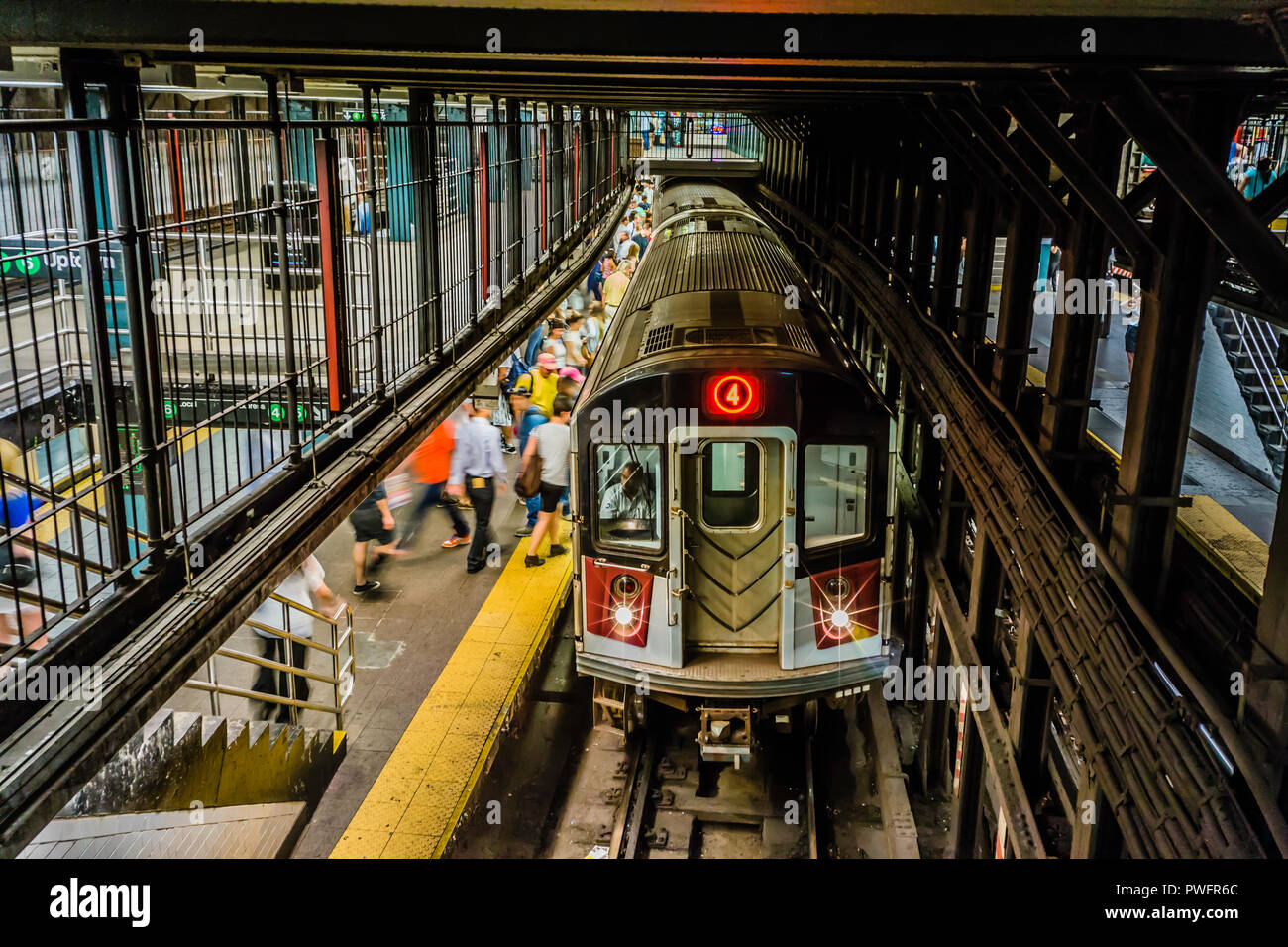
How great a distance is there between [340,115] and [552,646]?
7259 millimetres

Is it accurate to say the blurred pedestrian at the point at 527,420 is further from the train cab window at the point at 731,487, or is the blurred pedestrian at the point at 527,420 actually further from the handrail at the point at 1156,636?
the handrail at the point at 1156,636

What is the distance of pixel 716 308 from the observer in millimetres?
7801

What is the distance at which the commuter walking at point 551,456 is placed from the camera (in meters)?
10.1

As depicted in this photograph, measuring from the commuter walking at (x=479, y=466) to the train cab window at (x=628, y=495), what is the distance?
3.19 m

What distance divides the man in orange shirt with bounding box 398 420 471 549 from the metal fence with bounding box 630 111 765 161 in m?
Result: 18.5

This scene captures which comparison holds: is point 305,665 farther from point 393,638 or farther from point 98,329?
point 98,329

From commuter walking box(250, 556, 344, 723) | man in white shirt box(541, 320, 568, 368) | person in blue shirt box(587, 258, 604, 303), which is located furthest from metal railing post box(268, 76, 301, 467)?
person in blue shirt box(587, 258, 604, 303)

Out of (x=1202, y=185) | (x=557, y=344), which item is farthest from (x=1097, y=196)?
(x=557, y=344)

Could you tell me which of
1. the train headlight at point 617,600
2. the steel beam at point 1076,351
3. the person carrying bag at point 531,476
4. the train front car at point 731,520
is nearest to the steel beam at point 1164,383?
the steel beam at point 1076,351

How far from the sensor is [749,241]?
36.6 ft

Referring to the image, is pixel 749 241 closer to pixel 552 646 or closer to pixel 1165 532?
pixel 552 646

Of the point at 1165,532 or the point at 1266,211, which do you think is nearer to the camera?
the point at 1266,211
